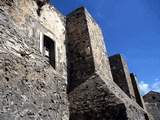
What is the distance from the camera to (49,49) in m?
7.15

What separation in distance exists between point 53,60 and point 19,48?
13.3ft

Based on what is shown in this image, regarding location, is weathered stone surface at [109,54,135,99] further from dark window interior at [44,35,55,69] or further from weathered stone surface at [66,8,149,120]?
dark window interior at [44,35,55,69]

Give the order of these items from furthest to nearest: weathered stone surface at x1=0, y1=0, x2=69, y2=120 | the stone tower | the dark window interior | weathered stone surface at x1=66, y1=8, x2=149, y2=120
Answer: the dark window interior < weathered stone surface at x1=66, y1=8, x2=149, y2=120 < the stone tower < weathered stone surface at x1=0, y1=0, x2=69, y2=120

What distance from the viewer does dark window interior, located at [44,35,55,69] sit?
6918 millimetres

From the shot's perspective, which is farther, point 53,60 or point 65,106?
point 53,60

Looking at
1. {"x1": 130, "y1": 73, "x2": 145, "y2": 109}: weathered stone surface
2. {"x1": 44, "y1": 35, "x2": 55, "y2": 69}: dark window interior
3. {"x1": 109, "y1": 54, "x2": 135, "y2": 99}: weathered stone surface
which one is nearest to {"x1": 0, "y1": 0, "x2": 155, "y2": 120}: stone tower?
{"x1": 44, "y1": 35, "x2": 55, "y2": 69}: dark window interior

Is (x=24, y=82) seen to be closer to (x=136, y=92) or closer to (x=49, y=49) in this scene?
(x=49, y=49)

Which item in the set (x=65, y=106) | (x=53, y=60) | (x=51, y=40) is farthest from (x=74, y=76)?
(x=65, y=106)

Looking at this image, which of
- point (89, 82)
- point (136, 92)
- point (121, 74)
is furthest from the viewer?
point (136, 92)

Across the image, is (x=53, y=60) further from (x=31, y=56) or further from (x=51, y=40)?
(x=31, y=56)

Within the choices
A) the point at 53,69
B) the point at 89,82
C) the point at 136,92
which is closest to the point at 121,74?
the point at 136,92

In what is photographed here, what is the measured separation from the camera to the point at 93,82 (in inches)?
244

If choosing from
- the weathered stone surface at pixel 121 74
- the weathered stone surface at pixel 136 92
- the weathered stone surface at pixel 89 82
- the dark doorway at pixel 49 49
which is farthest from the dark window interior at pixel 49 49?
the weathered stone surface at pixel 136 92

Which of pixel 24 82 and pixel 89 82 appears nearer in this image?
pixel 24 82
